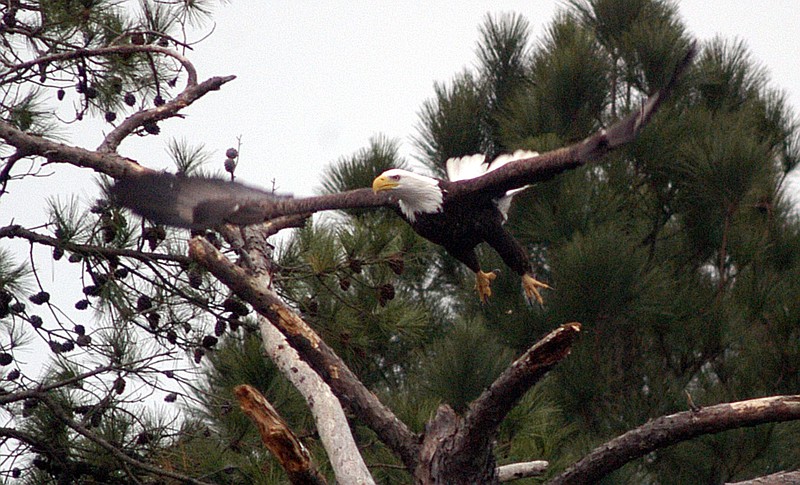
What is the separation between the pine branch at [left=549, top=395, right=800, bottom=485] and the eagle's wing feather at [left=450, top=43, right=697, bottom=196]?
3.12 ft

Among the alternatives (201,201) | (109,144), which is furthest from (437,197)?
(109,144)

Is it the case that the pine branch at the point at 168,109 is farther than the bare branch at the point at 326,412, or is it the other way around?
the pine branch at the point at 168,109

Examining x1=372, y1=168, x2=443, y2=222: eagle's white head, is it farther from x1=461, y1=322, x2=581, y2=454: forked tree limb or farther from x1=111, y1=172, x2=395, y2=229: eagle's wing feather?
x1=461, y1=322, x2=581, y2=454: forked tree limb

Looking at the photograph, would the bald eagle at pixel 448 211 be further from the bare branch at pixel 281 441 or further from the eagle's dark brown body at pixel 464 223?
the bare branch at pixel 281 441

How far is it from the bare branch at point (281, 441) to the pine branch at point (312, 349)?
340 mm

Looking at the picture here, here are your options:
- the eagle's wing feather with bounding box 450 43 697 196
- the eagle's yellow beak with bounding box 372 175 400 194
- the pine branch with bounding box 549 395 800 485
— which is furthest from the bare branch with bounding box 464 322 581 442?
the eagle's yellow beak with bounding box 372 175 400 194

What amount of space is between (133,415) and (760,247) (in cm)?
417

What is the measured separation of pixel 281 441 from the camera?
9.04 ft

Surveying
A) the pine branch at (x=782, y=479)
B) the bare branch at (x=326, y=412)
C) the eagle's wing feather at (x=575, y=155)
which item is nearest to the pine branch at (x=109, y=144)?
the bare branch at (x=326, y=412)

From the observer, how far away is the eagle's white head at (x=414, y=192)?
180 inches

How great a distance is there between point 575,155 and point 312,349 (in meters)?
1.15

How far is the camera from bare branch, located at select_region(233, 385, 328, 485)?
276 centimetres

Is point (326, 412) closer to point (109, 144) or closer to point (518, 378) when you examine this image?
point (518, 378)

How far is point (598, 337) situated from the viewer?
6.51 meters
